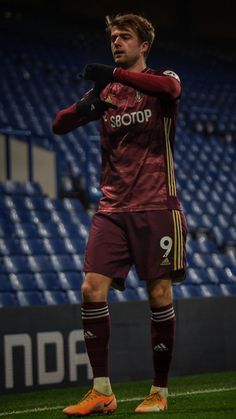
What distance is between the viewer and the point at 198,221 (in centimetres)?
1023

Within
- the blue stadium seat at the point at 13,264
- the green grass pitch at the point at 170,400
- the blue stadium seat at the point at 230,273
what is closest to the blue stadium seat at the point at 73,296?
the blue stadium seat at the point at 13,264

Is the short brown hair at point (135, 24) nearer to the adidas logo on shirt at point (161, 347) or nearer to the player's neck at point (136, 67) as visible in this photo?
the player's neck at point (136, 67)

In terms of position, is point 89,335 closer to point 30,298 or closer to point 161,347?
point 161,347

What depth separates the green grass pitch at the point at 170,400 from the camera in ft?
12.9

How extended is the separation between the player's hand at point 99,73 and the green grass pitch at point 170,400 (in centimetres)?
141

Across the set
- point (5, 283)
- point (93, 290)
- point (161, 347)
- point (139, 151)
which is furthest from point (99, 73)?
point (5, 283)

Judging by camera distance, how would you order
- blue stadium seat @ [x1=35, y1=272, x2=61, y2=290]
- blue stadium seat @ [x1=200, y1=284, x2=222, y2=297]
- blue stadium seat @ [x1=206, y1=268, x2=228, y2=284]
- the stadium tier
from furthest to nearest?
blue stadium seat @ [x1=206, y1=268, x2=228, y2=284]
blue stadium seat @ [x1=200, y1=284, x2=222, y2=297]
the stadium tier
blue stadium seat @ [x1=35, y1=272, x2=61, y2=290]

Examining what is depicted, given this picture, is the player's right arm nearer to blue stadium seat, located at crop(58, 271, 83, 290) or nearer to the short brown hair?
the short brown hair

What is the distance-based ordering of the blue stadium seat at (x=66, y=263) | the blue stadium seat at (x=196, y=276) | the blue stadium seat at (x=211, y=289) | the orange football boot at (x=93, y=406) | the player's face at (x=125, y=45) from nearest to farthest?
the orange football boot at (x=93, y=406)
the player's face at (x=125, y=45)
the blue stadium seat at (x=66, y=263)
the blue stadium seat at (x=211, y=289)
the blue stadium seat at (x=196, y=276)

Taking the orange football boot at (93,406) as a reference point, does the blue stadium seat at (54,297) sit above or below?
below

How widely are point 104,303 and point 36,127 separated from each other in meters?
7.92

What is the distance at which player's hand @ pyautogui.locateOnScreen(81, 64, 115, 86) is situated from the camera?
3846mm

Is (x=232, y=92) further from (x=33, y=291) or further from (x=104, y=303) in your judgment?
(x=104, y=303)

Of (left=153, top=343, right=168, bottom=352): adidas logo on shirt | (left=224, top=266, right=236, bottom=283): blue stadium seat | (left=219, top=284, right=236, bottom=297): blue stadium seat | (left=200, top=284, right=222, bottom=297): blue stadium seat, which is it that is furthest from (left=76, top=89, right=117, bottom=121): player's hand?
(left=224, top=266, right=236, bottom=283): blue stadium seat
